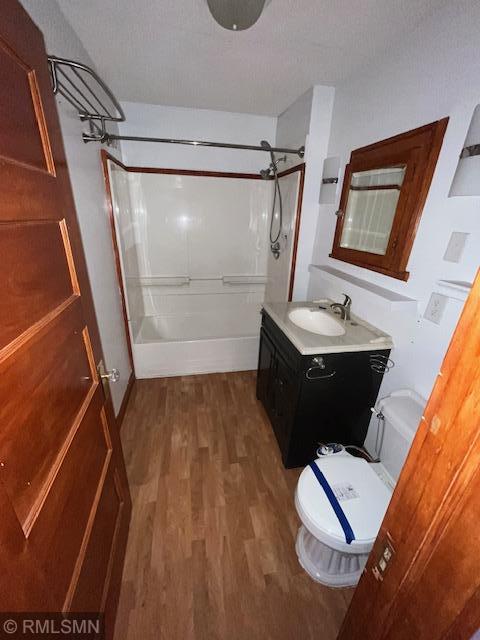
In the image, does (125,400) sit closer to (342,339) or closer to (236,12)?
(342,339)

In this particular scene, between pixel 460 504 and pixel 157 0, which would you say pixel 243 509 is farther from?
pixel 157 0

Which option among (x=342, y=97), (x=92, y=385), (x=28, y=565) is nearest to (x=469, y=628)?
(x=28, y=565)

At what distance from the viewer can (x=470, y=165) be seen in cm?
101

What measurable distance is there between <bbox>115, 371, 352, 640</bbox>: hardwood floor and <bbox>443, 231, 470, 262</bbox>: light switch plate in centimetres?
150

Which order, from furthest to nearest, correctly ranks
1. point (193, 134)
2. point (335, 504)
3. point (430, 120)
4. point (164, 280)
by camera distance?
1. point (164, 280)
2. point (193, 134)
3. point (430, 120)
4. point (335, 504)

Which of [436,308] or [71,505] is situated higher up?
[436,308]

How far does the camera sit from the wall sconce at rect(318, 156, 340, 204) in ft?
6.19

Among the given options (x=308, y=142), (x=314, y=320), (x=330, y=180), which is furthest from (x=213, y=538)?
(x=308, y=142)

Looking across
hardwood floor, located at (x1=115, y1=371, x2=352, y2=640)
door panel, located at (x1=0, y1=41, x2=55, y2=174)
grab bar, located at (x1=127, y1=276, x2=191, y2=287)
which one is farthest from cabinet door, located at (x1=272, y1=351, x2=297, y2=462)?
grab bar, located at (x1=127, y1=276, x2=191, y2=287)

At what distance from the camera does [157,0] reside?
3.80ft

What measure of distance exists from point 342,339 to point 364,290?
356mm

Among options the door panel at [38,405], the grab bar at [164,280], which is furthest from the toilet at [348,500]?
the grab bar at [164,280]

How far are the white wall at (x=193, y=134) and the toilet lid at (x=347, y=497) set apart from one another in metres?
2.75

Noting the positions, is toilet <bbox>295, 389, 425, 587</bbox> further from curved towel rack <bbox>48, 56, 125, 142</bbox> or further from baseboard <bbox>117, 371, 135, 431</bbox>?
curved towel rack <bbox>48, 56, 125, 142</bbox>
